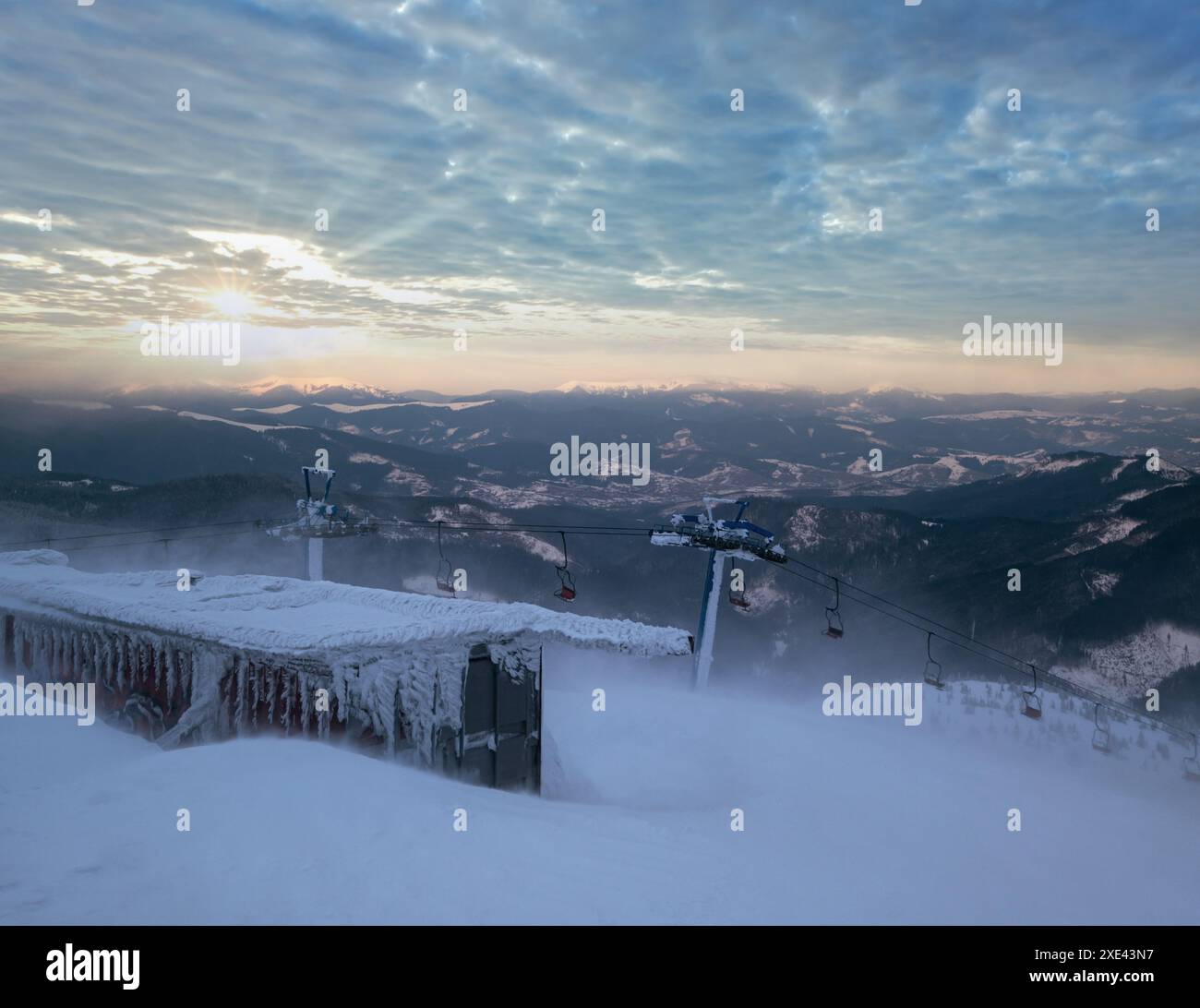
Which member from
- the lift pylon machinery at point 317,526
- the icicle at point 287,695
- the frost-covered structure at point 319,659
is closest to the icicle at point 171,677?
the frost-covered structure at point 319,659

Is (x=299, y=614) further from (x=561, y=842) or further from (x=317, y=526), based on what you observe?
(x=317, y=526)

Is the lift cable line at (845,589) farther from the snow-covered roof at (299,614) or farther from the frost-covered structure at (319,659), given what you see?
the frost-covered structure at (319,659)

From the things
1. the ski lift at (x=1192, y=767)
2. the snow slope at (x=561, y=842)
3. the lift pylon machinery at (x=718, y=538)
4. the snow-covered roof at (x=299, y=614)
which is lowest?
the ski lift at (x=1192, y=767)

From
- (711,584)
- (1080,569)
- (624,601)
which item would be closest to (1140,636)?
(1080,569)

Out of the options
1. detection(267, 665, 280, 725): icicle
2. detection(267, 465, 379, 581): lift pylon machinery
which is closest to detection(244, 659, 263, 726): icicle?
detection(267, 665, 280, 725): icicle

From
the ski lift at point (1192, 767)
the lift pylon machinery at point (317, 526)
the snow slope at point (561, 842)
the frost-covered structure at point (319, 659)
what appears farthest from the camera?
the lift pylon machinery at point (317, 526)

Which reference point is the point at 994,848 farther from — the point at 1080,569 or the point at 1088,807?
the point at 1080,569
